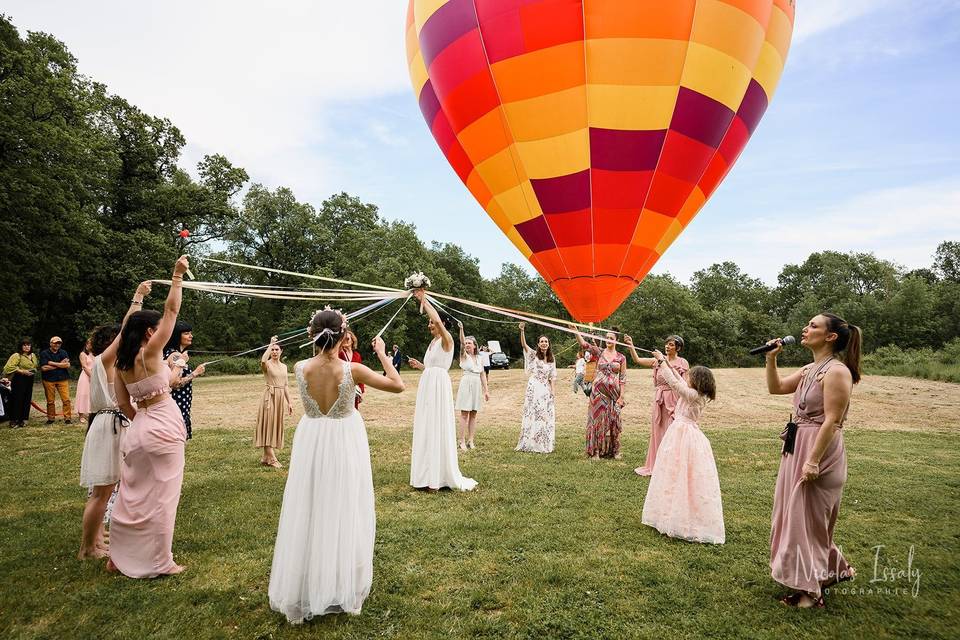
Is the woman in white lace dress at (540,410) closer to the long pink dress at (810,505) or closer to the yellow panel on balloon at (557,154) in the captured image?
the yellow panel on balloon at (557,154)

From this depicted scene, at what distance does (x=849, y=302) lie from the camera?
5341 centimetres

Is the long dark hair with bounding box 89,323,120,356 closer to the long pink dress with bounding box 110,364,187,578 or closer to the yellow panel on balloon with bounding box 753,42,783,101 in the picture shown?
the long pink dress with bounding box 110,364,187,578

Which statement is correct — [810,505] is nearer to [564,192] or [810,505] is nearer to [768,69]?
[564,192]

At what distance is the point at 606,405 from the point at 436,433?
10.9 ft

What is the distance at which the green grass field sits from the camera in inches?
145

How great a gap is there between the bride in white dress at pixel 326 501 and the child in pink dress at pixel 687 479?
3.17m

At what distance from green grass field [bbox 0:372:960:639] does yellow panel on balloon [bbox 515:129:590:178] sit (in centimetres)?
431

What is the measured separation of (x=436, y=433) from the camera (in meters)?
7.09

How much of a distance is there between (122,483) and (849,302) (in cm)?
6421

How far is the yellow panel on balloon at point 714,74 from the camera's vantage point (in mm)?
6469

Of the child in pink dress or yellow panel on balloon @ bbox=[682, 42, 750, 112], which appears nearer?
the child in pink dress

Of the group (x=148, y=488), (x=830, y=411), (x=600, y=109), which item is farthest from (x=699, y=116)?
(x=148, y=488)

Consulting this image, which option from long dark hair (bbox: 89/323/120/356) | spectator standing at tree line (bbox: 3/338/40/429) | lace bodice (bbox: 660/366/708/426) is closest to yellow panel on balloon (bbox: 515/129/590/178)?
lace bodice (bbox: 660/366/708/426)

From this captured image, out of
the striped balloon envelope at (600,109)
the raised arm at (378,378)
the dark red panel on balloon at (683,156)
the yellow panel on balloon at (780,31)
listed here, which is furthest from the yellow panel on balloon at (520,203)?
the raised arm at (378,378)
